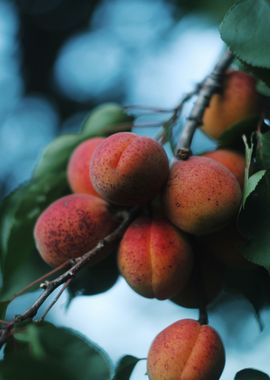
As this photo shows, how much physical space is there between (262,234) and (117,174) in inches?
7.8

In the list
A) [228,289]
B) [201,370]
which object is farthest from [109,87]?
[201,370]

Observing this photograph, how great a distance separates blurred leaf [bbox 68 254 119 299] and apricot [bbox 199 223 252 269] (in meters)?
0.17

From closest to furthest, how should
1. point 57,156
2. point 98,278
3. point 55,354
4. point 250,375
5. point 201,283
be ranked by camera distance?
point 55,354, point 250,375, point 201,283, point 98,278, point 57,156

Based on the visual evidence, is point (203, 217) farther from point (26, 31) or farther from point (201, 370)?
point (26, 31)

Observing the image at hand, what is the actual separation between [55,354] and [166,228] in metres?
0.26

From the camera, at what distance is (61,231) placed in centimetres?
93

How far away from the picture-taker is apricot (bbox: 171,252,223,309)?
95 centimetres

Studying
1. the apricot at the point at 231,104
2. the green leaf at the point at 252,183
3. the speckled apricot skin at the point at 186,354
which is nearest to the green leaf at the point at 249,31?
the green leaf at the point at 252,183

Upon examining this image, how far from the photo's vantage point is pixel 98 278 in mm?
1043

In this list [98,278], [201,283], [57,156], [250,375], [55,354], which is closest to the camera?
[55,354]

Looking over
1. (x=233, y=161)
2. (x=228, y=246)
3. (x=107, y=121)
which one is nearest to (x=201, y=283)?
(x=228, y=246)

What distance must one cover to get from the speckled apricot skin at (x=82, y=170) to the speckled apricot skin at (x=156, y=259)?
14cm

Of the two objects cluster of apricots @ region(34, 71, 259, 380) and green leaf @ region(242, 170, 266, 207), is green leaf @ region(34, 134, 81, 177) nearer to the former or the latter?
cluster of apricots @ region(34, 71, 259, 380)

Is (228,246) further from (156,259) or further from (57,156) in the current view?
(57,156)
